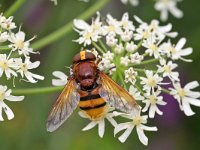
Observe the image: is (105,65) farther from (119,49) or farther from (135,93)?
(135,93)

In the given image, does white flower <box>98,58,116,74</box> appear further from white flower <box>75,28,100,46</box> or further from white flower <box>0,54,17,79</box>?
white flower <box>0,54,17,79</box>

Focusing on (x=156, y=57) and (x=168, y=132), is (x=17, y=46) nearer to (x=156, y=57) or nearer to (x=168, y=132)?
(x=156, y=57)

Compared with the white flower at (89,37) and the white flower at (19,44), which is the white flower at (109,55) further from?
the white flower at (19,44)

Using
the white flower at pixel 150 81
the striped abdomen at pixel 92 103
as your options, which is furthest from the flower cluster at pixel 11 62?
the white flower at pixel 150 81

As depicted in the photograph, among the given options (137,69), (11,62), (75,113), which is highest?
(75,113)

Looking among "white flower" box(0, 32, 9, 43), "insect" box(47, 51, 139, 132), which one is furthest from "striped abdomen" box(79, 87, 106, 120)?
"white flower" box(0, 32, 9, 43)

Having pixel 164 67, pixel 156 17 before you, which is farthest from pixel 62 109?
pixel 156 17

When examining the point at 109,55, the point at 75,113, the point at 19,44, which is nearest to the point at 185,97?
the point at 109,55
